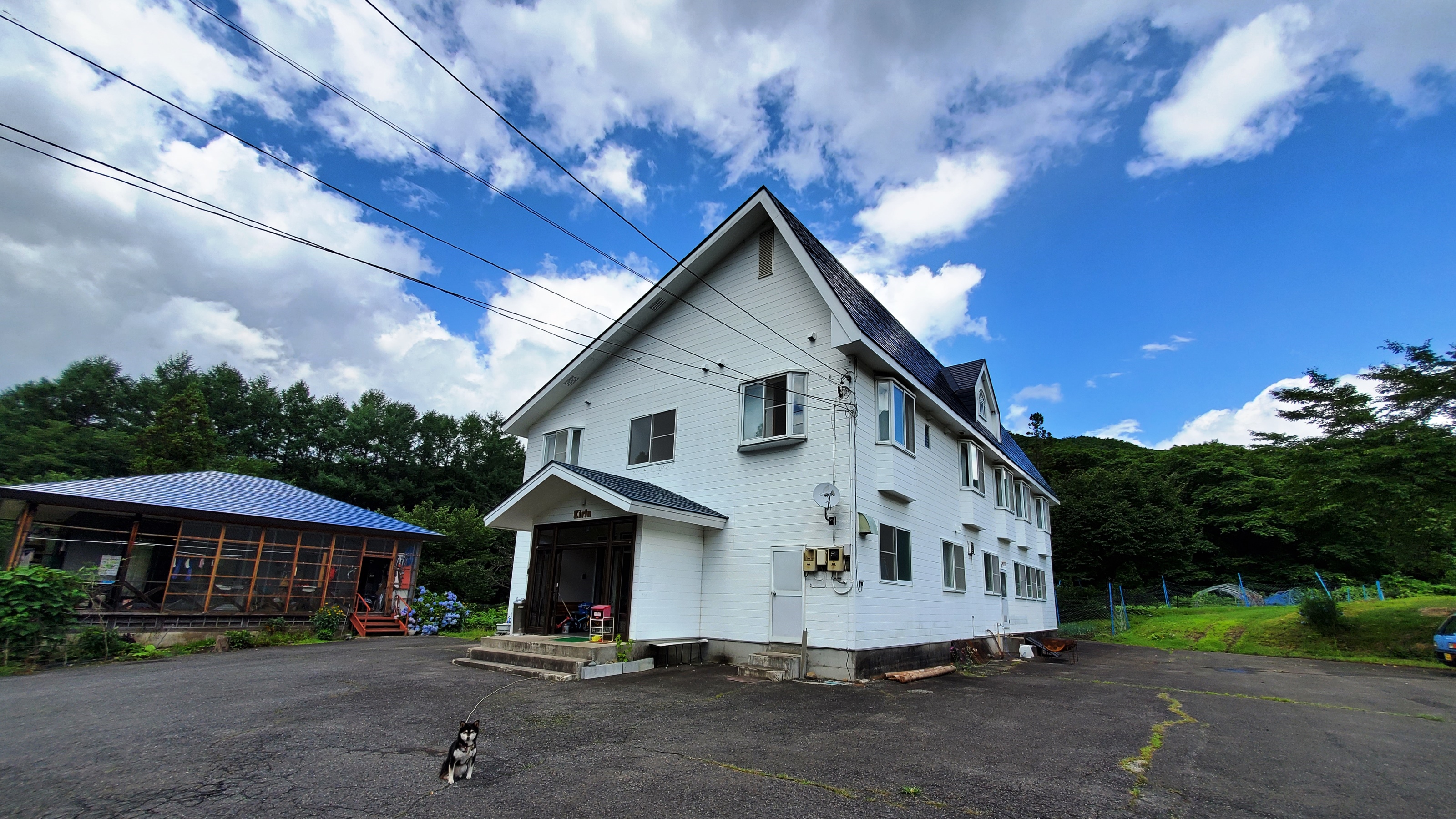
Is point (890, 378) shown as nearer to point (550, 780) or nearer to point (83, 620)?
point (550, 780)

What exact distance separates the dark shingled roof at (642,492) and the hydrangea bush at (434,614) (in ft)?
34.2

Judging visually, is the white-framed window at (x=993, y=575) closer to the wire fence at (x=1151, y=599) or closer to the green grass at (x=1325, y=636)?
the green grass at (x=1325, y=636)

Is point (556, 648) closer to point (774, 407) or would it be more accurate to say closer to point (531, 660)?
point (531, 660)

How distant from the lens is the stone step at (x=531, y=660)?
1005 centimetres

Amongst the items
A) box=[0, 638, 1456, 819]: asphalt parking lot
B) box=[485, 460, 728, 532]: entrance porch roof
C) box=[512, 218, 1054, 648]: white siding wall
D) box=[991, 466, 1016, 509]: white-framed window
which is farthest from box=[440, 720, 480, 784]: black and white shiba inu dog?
box=[991, 466, 1016, 509]: white-framed window

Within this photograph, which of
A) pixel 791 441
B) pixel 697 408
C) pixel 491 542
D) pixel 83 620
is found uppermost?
pixel 697 408

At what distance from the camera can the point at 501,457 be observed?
44.4 metres

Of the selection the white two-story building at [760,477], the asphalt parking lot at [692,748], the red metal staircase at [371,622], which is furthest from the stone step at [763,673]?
the red metal staircase at [371,622]

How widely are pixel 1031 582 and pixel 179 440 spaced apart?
138 feet

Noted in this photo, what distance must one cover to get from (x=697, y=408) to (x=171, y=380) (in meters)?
45.4

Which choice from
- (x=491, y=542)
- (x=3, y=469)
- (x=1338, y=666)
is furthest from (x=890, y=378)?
(x=3, y=469)

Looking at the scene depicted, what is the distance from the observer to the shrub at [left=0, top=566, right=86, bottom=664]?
10.2 m

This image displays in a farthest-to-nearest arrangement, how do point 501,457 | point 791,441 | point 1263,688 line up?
1. point 501,457
2. point 791,441
3. point 1263,688

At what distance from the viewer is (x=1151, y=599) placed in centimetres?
3066
